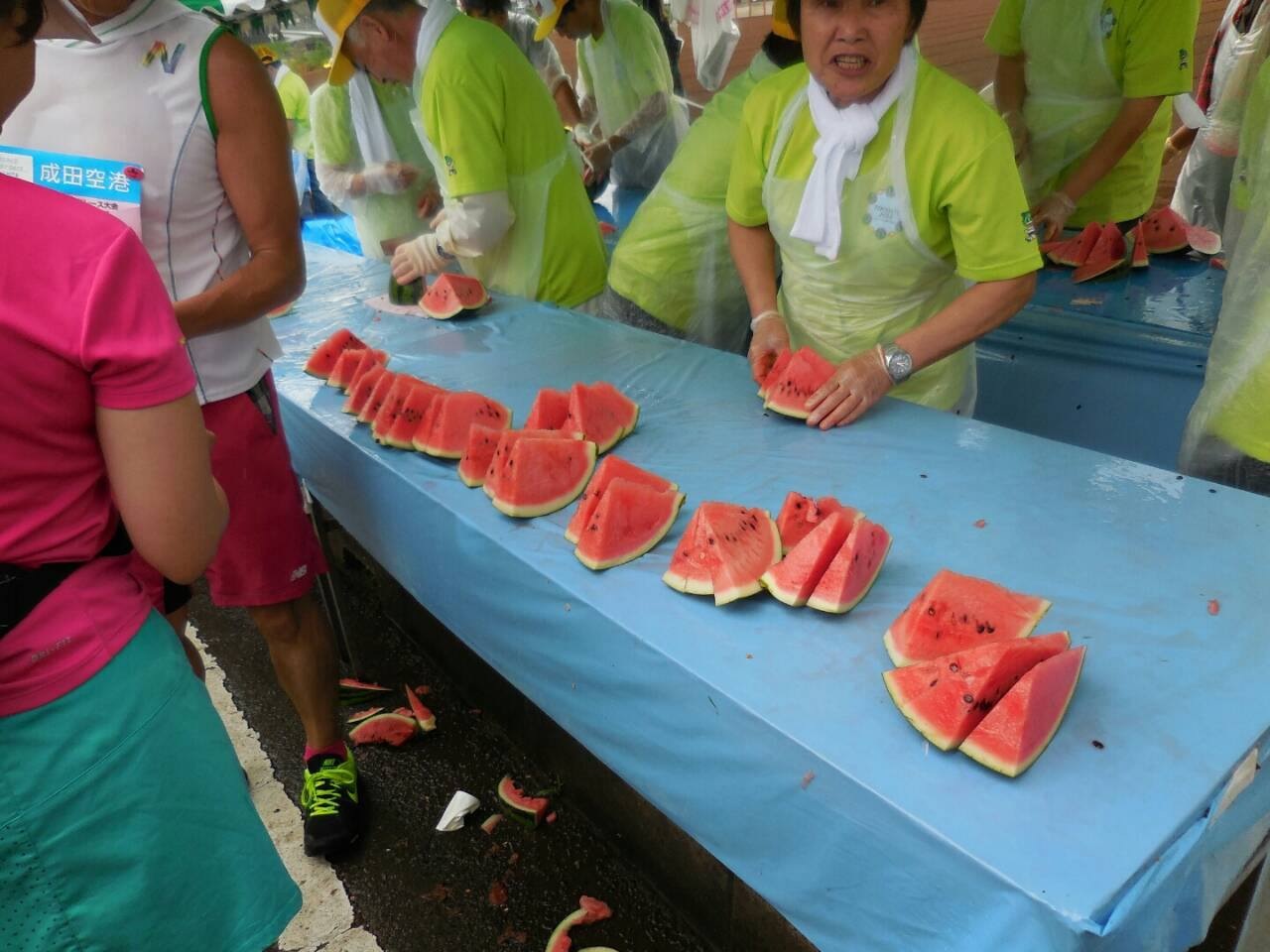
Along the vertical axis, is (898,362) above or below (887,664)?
above

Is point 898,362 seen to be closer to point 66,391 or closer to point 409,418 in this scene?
point 409,418

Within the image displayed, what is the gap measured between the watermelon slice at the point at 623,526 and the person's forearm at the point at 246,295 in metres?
0.99

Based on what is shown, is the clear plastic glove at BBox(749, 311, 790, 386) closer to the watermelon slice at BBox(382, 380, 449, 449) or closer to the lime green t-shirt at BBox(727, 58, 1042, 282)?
the lime green t-shirt at BBox(727, 58, 1042, 282)

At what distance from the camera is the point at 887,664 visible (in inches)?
54.3

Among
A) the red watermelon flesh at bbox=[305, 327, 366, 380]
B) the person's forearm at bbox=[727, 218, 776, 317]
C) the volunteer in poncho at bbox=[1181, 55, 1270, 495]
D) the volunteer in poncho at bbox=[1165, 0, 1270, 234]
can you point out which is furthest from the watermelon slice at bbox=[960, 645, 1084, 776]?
the volunteer in poncho at bbox=[1165, 0, 1270, 234]

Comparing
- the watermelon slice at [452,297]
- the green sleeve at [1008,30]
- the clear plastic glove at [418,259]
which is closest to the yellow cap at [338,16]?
the clear plastic glove at [418,259]

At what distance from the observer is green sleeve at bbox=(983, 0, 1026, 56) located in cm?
375

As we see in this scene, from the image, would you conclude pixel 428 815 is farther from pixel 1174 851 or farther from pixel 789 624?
pixel 1174 851

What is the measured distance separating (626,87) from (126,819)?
5.32 meters

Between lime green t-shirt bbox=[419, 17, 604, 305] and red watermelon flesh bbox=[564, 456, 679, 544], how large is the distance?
5.12ft

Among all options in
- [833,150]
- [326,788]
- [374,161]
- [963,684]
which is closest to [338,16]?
[374,161]

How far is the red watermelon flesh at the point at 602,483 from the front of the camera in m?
1.84

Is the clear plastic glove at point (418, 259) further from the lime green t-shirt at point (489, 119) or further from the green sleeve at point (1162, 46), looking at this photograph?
the green sleeve at point (1162, 46)

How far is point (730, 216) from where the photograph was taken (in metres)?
2.66
